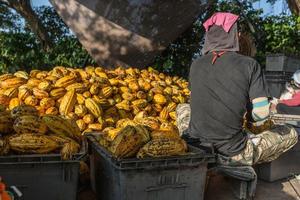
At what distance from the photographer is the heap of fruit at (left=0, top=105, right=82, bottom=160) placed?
3184 mm

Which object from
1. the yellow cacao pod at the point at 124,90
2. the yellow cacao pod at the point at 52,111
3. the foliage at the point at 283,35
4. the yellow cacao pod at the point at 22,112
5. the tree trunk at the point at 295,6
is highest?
the tree trunk at the point at 295,6

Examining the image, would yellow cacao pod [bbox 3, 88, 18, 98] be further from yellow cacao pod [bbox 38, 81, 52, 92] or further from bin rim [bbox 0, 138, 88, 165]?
bin rim [bbox 0, 138, 88, 165]

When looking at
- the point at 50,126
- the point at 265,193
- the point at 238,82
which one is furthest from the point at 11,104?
the point at 265,193

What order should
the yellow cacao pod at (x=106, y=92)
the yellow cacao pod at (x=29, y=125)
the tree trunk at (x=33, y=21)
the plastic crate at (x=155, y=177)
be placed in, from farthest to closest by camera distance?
the tree trunk at (x=33, y=21) → the yellow cacao pod at (x=106, y=92) → the yellow cacao pod at (x=29, y=125) → the plastic crate at (x=155, y=177)

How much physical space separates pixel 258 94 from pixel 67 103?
2598 millimetres

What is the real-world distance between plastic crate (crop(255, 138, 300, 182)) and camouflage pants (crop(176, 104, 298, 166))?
0.27m

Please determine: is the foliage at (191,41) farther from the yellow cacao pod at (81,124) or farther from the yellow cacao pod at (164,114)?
the yellow cacao pod at (81,124)

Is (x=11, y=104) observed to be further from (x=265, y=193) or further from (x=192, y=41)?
(x=192, y=41)

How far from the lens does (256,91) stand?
368cm

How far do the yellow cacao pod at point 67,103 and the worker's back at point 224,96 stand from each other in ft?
6.04

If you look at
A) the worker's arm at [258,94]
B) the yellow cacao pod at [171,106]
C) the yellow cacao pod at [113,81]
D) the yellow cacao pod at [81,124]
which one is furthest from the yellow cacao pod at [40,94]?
the worker's arm at [258,94]

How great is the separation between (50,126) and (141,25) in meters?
5.62

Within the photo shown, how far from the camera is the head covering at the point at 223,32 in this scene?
3814 mm

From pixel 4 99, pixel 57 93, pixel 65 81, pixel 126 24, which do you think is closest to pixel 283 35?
pixel 126 24
